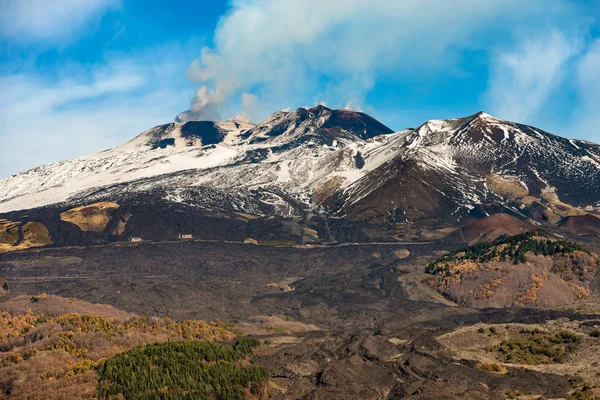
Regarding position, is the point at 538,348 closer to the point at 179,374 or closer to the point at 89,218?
the point at 179,374

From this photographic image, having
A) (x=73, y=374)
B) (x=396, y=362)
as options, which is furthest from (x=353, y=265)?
(x=73, y=374)

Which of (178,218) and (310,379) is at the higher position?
(178,218)

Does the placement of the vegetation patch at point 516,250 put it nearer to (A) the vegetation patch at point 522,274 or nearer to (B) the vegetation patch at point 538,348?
(A) the vegetation patch at point 522,274

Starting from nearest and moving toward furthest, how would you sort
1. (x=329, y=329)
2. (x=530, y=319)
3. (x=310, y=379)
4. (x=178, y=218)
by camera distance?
(x=310, y=379) → (x=530, y=319) → (x=329, y=329) → (x=178, y=218)

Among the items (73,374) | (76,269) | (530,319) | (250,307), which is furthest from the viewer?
(76,269)

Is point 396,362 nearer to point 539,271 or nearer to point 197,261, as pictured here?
point 539,271

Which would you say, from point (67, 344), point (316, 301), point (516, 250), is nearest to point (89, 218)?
point (316, 301)
